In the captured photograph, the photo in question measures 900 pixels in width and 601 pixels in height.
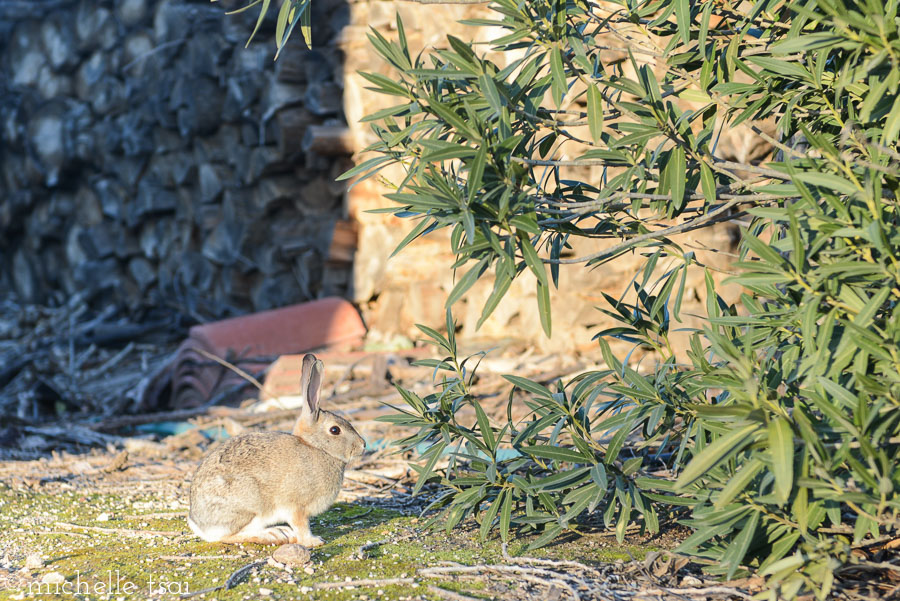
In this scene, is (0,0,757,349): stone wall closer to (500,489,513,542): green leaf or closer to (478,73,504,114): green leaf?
(500,489,513,542): green leaf

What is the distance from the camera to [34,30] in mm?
12578

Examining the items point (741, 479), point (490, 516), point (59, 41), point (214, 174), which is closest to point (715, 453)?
point (741, 479)

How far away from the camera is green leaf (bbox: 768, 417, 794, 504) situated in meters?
1.73

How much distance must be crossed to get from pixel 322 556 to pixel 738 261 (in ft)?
5.07

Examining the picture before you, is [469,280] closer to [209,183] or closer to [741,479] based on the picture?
[741,479]

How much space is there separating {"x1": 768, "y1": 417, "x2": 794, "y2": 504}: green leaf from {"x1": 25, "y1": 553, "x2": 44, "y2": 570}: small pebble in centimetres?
217

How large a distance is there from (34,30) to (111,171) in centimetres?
306

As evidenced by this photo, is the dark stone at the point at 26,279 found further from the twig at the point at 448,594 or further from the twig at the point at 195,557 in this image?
the twig at the point at 448,594

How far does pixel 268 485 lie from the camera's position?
2773 millimetres

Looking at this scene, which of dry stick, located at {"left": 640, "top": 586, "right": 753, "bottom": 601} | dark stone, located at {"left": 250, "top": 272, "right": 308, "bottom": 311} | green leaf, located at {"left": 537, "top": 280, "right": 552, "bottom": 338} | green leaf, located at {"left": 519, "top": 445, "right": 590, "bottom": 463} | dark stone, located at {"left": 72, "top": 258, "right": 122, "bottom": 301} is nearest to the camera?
green leaf, located at {"left": 537, "top": 280, "right": 552, "bottom": 338}

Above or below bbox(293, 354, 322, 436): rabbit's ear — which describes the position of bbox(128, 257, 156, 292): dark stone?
below

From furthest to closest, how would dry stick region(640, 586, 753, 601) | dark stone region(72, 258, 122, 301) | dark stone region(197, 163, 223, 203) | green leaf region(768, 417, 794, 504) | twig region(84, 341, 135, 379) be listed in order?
dark stone region(72, 258, 122, 301), dark stone region(197, 163, 223, 203), twig region(84, 341, 135, 379), dry stick region(640, 586, 753, 601), green leaf region(768, 417, 794, 504)

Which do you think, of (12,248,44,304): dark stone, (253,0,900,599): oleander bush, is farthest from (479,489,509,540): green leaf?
(12,248,44,304): dark stone

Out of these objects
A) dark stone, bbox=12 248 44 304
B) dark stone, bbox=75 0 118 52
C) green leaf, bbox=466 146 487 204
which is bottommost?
dark stone, bbox=12 248 44 304
